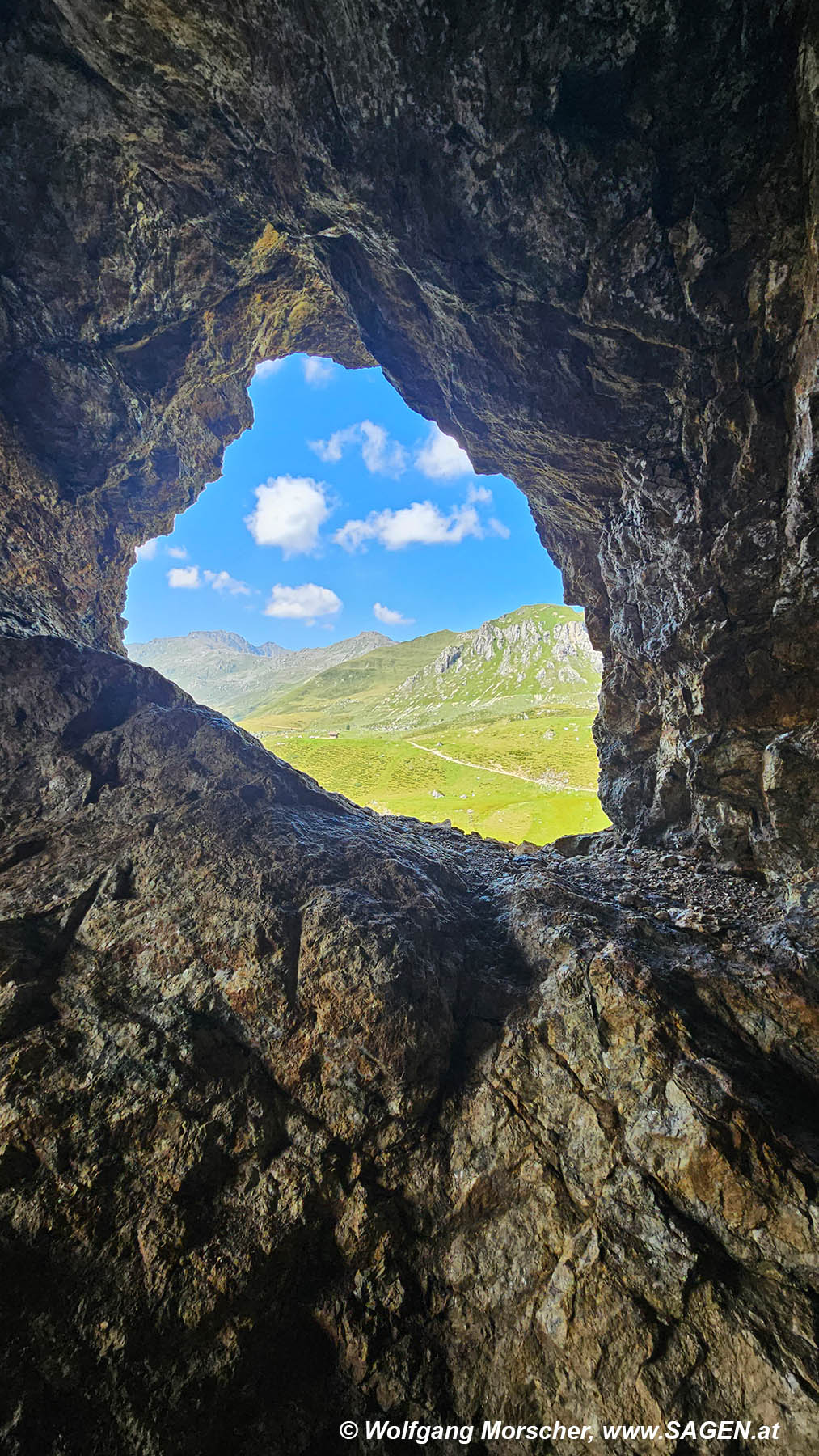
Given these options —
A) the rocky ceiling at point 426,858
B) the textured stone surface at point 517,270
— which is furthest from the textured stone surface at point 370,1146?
the textured stone surface at point 517,270

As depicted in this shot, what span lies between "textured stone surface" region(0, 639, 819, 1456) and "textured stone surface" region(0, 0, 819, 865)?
245 inches

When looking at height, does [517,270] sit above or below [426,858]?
above

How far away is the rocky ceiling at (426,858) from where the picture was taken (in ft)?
23.1

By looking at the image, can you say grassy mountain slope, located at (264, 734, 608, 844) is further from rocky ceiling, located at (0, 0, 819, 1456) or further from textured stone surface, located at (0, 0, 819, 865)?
textured stone surface, located at (0, 0, 819, 865)

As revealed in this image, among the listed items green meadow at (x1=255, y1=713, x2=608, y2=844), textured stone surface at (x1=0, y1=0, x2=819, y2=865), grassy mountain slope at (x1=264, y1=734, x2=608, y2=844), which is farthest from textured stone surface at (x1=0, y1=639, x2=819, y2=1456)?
green meadow at (x1=255, y1=713, x2=608, y2=844)

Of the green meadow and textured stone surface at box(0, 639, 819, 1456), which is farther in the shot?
the green meadow

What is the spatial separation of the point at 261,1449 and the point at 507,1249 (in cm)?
405

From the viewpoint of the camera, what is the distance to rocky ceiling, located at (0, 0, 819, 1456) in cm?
703

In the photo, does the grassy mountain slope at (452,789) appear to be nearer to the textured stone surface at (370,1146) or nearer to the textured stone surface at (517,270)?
the textured stone surface at (370,1146)

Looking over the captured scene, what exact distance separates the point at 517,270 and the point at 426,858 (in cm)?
1609

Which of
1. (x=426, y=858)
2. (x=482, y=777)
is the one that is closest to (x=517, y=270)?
(x=426, y=858)

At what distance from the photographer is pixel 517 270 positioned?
12000mm

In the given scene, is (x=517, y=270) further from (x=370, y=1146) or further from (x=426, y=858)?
(x=370, y=1146)

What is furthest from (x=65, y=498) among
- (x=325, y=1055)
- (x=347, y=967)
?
(x=325, y=1055)
